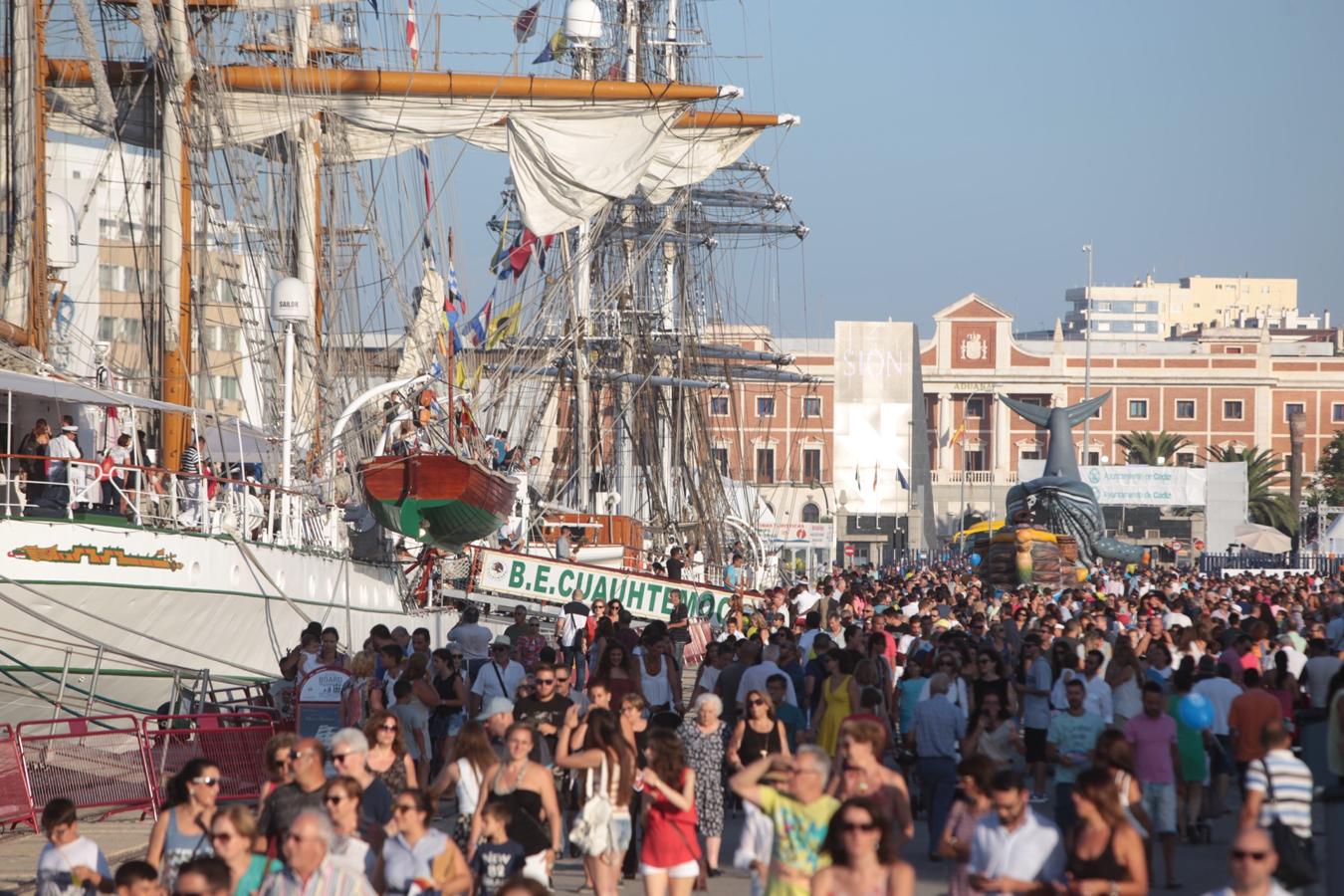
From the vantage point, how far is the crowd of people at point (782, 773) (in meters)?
7.33

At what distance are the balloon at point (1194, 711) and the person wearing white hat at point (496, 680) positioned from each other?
4664 mm

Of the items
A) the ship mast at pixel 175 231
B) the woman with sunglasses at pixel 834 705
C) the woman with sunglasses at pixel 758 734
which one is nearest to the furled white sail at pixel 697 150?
the ship mast at pixel 175 231

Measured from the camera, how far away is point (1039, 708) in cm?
1487

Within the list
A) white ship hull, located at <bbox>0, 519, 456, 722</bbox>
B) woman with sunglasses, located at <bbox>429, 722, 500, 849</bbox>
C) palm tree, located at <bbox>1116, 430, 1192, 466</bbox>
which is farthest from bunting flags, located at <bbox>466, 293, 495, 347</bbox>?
palm tree, located at <bbox>1116, 430, 1192, 466</bbox>

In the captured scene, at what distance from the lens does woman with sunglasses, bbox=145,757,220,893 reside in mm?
8234

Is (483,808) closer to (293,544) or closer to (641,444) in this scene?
(293,544)

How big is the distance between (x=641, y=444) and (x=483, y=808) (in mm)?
41742

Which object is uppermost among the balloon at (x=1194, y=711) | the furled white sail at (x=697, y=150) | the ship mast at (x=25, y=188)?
the furled white sail at (x=697, y=150)

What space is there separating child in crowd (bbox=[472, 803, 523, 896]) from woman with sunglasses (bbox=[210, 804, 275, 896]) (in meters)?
1.03

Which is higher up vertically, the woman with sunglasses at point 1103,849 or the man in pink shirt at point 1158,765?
the woman with sunglasses at point 1103,849

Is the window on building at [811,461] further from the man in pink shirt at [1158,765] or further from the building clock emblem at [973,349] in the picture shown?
the man in pink shirt at [1158,765]

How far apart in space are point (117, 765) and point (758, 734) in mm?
5588

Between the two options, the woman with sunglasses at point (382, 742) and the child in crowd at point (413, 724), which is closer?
the woman with sunglasses at point (382, 742)

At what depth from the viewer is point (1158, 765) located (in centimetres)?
1164
